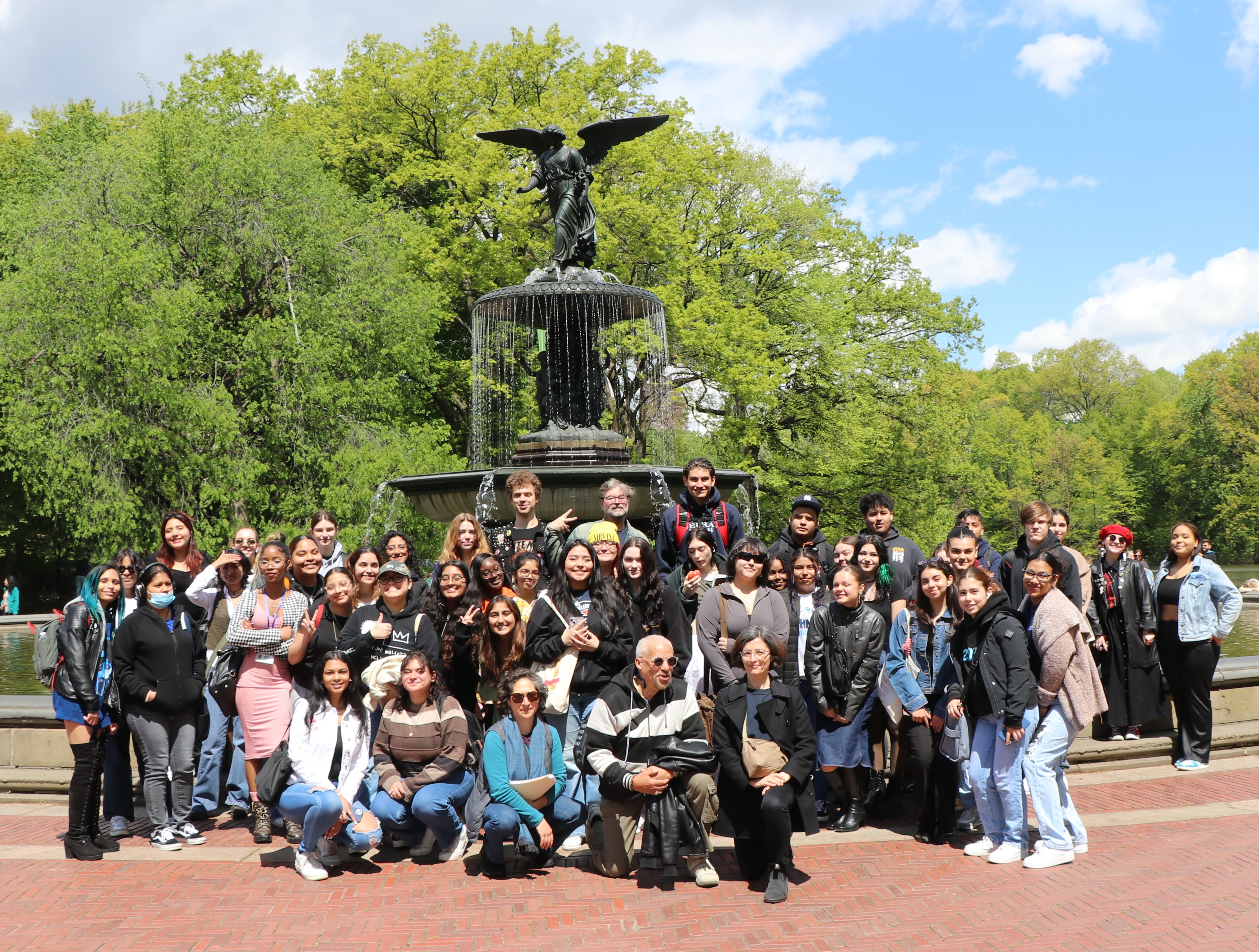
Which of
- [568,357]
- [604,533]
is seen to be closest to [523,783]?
[604,533]

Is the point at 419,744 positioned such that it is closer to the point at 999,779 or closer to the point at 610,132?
the point at 999,779

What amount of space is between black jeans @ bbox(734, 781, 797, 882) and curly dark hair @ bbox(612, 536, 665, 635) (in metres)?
1.30

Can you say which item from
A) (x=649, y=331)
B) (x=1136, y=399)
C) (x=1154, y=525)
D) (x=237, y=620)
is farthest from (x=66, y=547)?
(x=1136, y=399)

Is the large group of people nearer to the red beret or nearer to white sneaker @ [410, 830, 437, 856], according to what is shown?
white sneaker @ [410, 830, 437, 856]

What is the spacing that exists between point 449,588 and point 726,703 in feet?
6.78

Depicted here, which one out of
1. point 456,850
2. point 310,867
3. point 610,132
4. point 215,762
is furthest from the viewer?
point 610,132

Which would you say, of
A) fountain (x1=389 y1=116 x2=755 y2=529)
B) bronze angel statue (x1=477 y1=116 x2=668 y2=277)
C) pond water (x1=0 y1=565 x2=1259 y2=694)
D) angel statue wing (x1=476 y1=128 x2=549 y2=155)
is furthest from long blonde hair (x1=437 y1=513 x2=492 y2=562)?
bronze angel statue (x1=477 y1=116 x2=668 y2=277)

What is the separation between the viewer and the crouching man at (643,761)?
5730 mm

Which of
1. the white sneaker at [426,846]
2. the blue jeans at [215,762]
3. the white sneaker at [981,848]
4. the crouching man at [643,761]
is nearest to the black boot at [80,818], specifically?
the blue jeans at [215,762]

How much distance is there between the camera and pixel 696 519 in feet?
25.5

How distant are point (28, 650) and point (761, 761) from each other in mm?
16220

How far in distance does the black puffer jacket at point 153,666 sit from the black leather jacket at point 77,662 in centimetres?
21

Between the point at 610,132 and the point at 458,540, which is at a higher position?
the point at 610,132

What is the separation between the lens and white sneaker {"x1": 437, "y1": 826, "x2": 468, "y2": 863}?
247 inches
